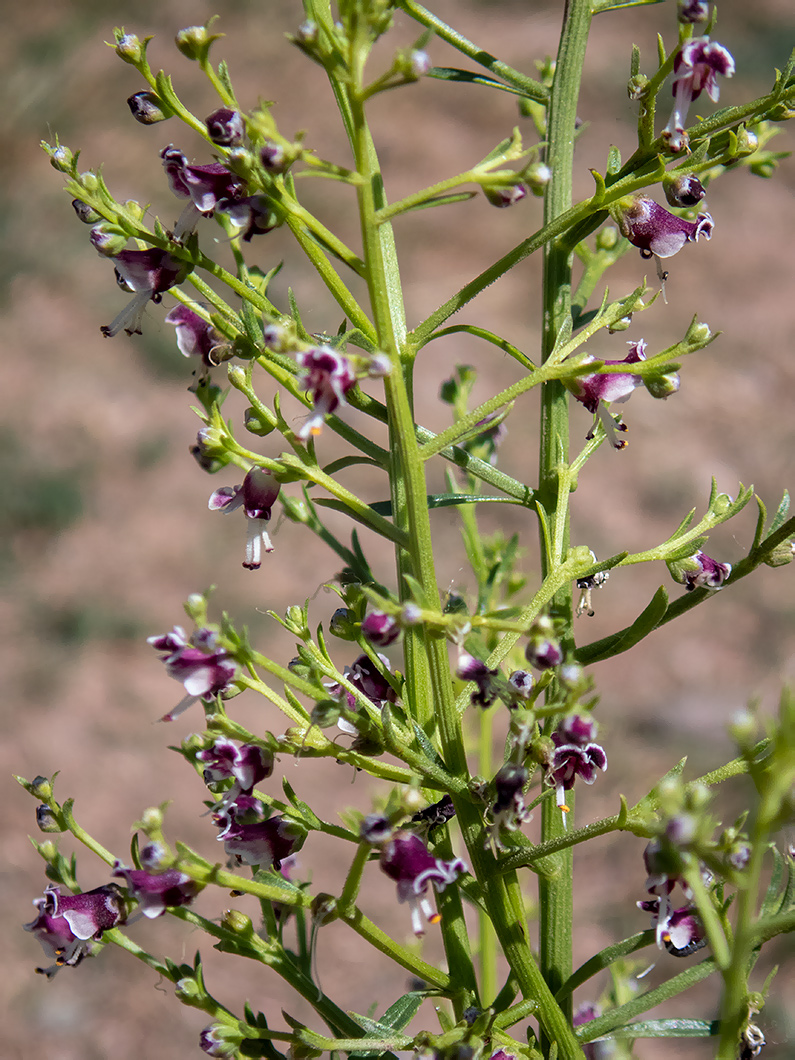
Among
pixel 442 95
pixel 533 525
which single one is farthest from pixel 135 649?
pixel 442 95

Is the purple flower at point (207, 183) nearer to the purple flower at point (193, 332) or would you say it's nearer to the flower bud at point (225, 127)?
the flower bud at point (225, 127)

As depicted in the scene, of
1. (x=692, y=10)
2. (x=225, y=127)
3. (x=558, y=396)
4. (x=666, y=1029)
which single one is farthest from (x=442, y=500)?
(x=666, y=1029)

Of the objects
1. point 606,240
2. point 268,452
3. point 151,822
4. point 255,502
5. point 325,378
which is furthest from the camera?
point 268,452

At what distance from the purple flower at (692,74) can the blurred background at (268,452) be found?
10.1 ft

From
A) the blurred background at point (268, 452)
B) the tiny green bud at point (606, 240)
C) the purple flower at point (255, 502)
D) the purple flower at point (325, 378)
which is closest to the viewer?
the purple flower at point (325, 378)

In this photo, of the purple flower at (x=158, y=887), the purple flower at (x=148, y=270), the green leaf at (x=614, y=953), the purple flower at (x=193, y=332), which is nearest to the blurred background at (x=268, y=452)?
the green leaf at (x=614, y=953)

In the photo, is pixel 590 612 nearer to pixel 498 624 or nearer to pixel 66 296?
pixel 498 624

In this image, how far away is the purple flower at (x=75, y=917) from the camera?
3.90 feet

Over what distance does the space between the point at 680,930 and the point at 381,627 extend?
57cm

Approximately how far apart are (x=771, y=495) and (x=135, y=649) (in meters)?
4.23

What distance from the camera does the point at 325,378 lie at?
3.16ft

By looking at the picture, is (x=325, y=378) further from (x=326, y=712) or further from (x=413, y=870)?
(x=413, y=870)

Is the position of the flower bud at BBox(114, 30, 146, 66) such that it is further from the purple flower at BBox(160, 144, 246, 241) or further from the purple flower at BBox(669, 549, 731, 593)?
the purple flower at BBox(669, 549, 731, 593)

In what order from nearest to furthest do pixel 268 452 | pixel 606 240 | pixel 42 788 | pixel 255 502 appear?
pixel 255 502 → pixel 42 788 → pixel 606 240 → pixel 268 452
